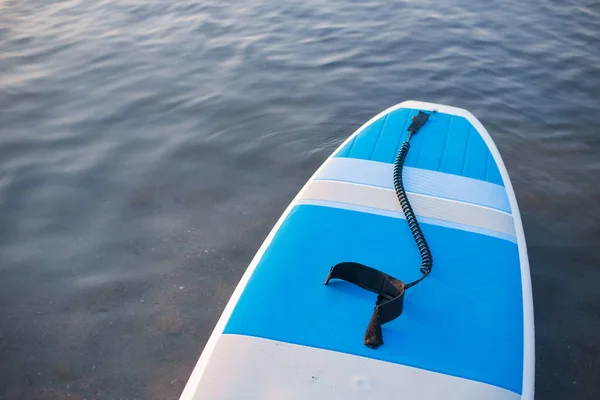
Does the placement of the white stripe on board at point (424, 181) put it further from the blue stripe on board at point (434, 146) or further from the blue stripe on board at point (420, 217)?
the blue stripe on board at point (420, 217)

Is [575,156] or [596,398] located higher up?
[575,156]

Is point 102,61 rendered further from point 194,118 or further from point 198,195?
point 198,195

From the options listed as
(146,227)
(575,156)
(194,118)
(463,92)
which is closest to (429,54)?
(463,92)

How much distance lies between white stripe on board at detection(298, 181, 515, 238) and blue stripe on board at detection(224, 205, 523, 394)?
8 cm

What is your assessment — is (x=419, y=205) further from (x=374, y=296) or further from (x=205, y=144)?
(x=205, y=144)

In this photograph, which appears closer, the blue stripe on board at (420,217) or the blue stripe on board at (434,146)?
the blue stripe on board at (420,217)

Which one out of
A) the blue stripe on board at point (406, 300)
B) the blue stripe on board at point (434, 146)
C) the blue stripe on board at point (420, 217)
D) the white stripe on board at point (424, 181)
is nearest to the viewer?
the blue stripe on board at point (406, 300)

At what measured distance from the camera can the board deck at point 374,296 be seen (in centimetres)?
231

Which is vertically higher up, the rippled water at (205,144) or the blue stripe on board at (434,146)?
the blue stripe on board at (434,146)

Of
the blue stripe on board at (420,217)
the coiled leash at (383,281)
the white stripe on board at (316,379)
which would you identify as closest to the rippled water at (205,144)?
the blue stripe on board at (420,217)

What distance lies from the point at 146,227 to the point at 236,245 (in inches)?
25.6

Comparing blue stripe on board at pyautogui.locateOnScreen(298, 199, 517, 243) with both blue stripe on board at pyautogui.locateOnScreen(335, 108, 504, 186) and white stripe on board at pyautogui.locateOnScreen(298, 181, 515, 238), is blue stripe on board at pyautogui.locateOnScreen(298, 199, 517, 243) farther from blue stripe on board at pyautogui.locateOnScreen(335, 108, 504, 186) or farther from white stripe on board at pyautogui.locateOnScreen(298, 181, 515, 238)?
blue stripe on board at pyautogui.locateOnScreen(335, 108, 504, 186)

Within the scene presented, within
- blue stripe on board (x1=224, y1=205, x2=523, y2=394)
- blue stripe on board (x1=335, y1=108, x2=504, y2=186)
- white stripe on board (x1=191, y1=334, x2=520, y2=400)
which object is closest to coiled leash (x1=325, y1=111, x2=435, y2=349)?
blue stripe on board (x1=224, y1=205, x2=523, y2=394)

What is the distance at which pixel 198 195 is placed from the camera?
4.41 metres
